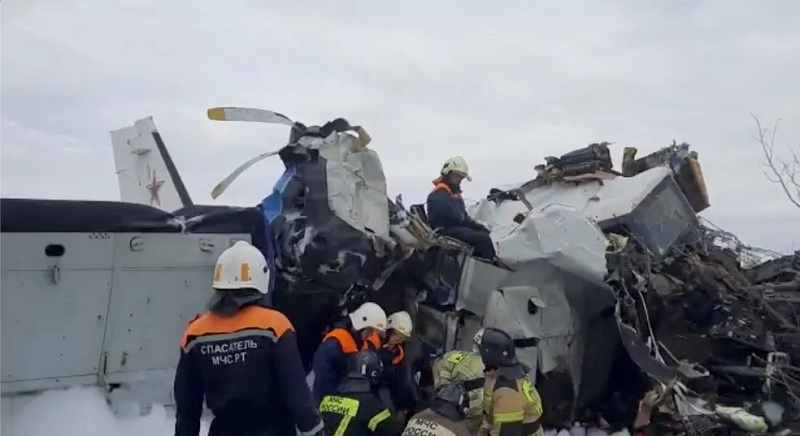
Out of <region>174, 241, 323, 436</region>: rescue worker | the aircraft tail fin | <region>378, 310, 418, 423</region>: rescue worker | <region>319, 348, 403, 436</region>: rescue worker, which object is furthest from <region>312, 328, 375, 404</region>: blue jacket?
the aircraft tail fin

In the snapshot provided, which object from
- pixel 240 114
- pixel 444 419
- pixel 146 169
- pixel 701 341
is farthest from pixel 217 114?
pixel 701 341

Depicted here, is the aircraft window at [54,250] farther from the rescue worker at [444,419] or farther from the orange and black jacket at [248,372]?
the rescue worker at [444,419]

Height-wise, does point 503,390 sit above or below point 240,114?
below

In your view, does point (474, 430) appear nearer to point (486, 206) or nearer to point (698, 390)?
point (698, 390)

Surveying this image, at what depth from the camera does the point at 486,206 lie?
8.11m

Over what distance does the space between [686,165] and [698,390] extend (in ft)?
8.50

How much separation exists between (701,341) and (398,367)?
Result: 3043 mm

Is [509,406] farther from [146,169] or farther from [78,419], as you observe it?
[146,169]

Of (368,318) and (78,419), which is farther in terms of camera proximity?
(368,318)

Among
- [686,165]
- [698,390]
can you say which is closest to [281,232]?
[698,390]

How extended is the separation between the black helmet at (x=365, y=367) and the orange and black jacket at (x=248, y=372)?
132 centimetres

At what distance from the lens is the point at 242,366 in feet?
10.3

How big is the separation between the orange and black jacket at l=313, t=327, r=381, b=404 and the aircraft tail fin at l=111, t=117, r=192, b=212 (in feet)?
11.3

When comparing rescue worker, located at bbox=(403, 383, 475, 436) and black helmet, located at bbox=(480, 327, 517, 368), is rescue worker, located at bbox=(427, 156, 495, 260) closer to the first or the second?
black helmet, located at bbox=(480, 327, 517, 368)
